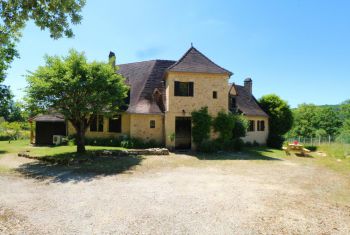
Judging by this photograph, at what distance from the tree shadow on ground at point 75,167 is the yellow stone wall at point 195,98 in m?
4.91

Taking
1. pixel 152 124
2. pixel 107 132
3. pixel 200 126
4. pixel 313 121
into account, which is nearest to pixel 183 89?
pixel 200 126

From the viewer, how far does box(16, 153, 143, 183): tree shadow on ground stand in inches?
457

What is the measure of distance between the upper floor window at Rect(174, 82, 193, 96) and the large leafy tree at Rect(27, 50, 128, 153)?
17.7 ft

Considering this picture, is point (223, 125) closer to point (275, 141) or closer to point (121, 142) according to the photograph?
point (121, 142)

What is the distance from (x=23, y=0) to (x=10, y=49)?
63.9ft

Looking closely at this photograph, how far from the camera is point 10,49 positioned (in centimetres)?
2236

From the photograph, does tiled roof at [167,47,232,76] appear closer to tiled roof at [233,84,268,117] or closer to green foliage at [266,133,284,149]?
tiled roof at [233,84,268,117]

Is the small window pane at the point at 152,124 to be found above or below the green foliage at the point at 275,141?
above

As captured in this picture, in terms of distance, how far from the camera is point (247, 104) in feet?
91.1

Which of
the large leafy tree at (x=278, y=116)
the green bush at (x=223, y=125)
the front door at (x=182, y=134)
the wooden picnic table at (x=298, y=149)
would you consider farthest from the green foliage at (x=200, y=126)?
the large leafy tree at (x=278, y=116)

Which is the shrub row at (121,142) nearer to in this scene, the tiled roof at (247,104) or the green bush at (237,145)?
the green bush at (237,145)

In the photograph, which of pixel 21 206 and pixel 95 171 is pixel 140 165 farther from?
pixel 21 206

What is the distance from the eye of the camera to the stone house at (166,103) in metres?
20.3

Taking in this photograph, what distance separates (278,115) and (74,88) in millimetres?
22763
